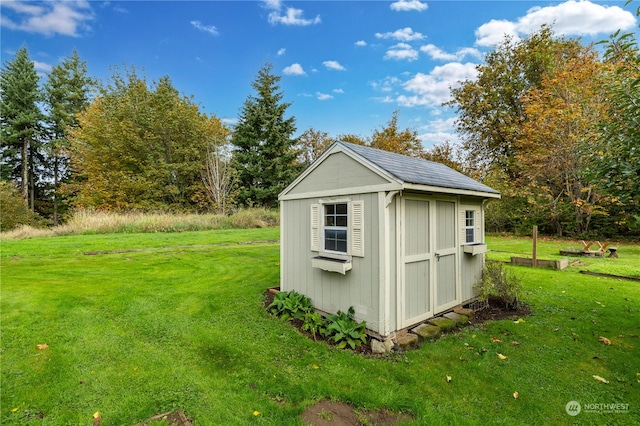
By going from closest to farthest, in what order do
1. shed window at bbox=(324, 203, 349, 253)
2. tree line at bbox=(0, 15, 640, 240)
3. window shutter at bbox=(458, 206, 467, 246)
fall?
shed window at bbox=(324, 203, 349, 253) → window shutter at bbox=(458, 206, 467, 246) → tree line at bbox=(0, 15, 640, 240)

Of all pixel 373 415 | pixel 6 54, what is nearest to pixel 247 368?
pixel 373 415

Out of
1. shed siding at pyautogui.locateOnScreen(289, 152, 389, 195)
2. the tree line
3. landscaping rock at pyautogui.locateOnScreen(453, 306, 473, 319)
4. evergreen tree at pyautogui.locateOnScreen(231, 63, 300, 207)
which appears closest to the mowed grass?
landscaping rock at pyautogui.locateOnScreen(453, 306, 473, 319)

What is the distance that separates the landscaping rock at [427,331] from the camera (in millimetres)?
3945

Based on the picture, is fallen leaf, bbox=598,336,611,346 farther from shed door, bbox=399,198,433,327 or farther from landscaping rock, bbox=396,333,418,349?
landscaping rock, bbox=396,333,418,349

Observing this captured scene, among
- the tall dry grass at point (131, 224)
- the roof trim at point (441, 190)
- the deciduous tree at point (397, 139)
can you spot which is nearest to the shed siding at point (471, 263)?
the roof trim at point (441, 190)

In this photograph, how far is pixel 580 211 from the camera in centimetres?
1435

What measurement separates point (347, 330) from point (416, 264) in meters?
1.43

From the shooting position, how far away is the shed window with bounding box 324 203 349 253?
14.2 feet

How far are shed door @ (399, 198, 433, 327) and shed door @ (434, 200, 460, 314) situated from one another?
0.24 metres

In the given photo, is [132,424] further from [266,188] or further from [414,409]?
[266,188]

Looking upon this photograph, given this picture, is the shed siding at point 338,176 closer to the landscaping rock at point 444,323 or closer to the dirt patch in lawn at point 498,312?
the landscaping rock at point 444,323

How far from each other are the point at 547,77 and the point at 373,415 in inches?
826

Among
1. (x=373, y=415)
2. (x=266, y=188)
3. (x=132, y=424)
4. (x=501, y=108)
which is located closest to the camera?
(x=132, y=424)
